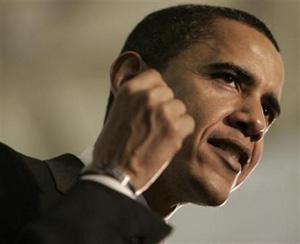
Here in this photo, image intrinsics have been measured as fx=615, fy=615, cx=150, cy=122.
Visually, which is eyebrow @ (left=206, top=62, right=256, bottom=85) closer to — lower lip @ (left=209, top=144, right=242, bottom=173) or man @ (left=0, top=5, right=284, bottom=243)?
man @ (left=0, top=5, right=284, bottom=243)

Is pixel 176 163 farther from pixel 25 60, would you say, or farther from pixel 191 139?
pixel 25 60

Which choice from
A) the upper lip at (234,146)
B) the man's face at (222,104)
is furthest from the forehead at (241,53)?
the upper lip at (234,146)

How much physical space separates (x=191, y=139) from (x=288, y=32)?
1.29 metres

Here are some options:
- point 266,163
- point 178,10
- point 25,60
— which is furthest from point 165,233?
point 266,163

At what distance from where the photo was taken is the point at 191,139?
0.97 meters

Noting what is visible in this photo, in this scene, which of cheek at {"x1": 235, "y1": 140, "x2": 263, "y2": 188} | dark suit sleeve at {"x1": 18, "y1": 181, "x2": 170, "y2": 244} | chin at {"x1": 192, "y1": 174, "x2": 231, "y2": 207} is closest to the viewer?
dark suit sleeve at {"x1": 18, "y1": 181, "x2": 170, "y2": 244}

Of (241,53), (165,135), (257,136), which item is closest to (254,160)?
(257,136)

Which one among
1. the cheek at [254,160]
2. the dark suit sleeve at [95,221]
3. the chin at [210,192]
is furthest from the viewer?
the cheek at [254,160]

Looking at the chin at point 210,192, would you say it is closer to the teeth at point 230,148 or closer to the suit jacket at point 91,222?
the teeth at point 230,148

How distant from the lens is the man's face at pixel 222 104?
0.97m

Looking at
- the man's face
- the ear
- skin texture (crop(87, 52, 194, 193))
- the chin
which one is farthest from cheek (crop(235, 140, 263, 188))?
skin texture (crop(87, 52, 194, 193))

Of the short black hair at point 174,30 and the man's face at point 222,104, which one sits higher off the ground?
the short black hair at point 174,30

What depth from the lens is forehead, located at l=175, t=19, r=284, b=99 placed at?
1033 mm

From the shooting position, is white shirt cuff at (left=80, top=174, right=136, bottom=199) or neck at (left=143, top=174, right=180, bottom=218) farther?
neck at (left=143, top=174, right=180, bottom=218)
